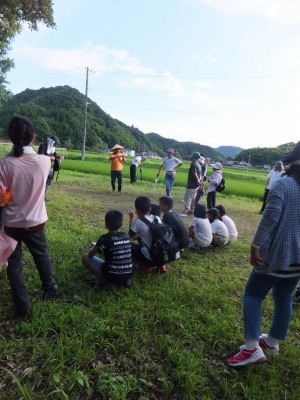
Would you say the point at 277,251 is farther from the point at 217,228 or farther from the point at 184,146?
the point at 184,146

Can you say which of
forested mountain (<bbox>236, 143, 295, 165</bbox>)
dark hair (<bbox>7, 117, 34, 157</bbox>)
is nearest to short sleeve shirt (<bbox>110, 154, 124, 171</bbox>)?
dark hair (<bbox>7, 117, 34, 157</bbox>)

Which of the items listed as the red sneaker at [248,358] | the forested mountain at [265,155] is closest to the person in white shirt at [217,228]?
the red sneaker at [248,358]

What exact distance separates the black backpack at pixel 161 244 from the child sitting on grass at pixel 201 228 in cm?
143

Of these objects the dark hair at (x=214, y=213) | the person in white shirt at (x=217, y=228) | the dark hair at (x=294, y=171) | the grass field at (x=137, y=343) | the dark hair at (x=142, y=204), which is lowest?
the grass field at (x=137, y=343)

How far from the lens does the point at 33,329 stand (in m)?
2.80

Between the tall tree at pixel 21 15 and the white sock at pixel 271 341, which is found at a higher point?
the tall tree at pixel 21 15

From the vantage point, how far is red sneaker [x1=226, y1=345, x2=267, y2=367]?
2.57 metres

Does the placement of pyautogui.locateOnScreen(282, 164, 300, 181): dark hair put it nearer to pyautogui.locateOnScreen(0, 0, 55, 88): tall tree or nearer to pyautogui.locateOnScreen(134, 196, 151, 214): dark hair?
pyautogui.locateOnScreen(134, 196, 151, 214): dark hair

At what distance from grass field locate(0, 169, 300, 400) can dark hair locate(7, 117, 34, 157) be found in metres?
1.62

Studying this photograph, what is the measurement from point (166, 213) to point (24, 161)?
8.11ft

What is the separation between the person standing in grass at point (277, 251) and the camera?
2287mm

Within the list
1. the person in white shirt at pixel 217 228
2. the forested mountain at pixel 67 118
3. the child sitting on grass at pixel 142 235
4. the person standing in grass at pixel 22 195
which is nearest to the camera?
the person standing in grass at pixel 22 195

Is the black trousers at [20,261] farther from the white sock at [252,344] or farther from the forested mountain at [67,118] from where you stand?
the forested mountain at [67,118]

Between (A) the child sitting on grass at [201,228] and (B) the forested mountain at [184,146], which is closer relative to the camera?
(A) the child sitting on grass at [201,228]
